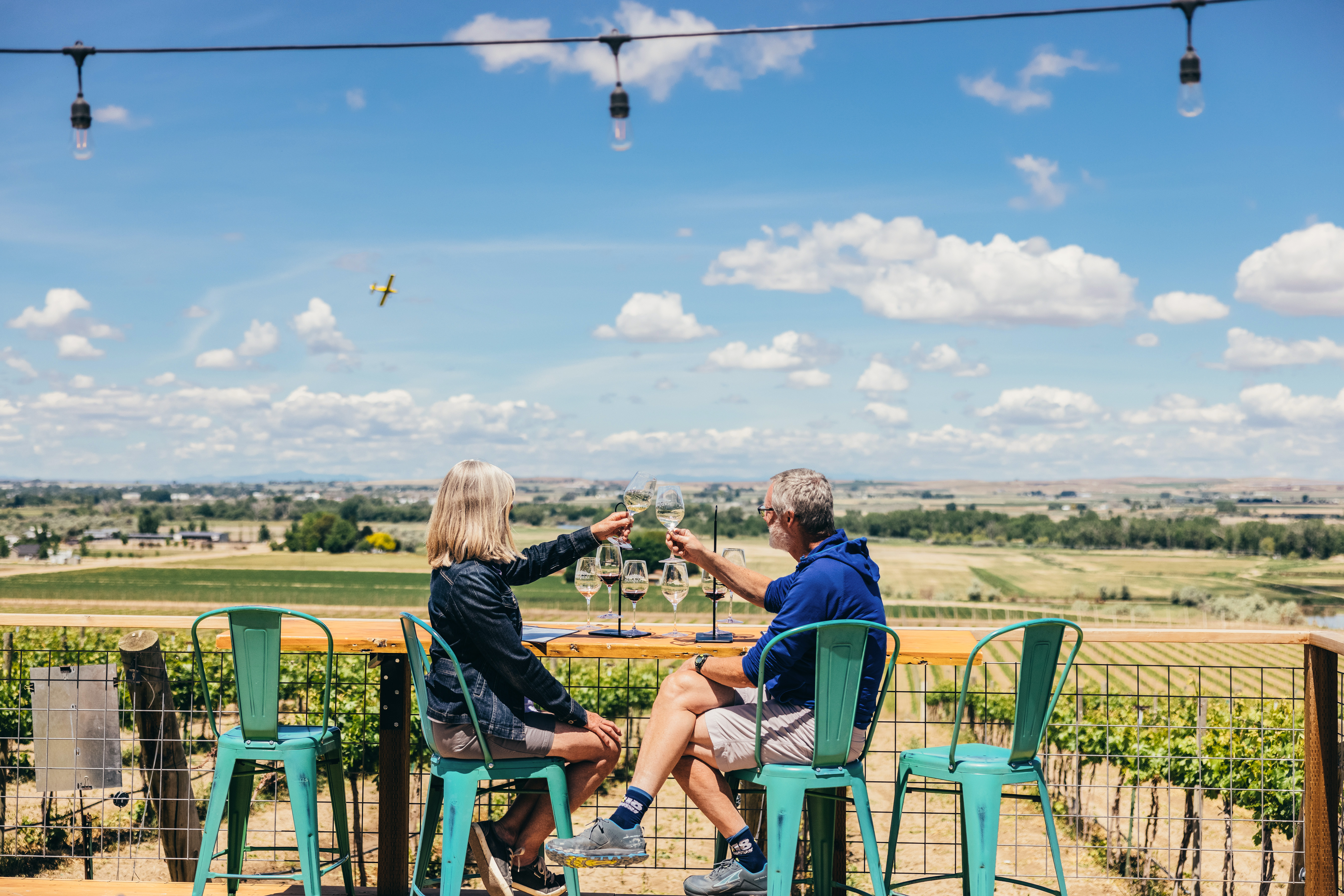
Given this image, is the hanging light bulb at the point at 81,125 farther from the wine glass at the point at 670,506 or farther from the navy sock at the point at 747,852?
the navy sock at the point at 747,852

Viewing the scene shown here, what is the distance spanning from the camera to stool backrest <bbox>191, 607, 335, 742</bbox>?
2965 mm

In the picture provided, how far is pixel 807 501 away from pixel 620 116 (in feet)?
5.34

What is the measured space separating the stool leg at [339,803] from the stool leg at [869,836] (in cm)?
154

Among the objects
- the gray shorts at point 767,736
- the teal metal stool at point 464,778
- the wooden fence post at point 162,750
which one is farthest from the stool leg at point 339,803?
the gray shorts at point 767,736

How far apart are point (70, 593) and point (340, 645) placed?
95887 millimetres

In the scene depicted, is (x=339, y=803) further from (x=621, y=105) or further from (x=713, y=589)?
(x=621, y=105)

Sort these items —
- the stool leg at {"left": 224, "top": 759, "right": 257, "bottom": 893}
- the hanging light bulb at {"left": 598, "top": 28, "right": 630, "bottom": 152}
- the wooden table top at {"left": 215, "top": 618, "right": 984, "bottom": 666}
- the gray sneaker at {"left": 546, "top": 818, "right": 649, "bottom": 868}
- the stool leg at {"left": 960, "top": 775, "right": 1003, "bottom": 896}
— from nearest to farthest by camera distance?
the gray sneaker at {"left": 546, "top": 818, "right": 649, "bottom": 868} → the stool leg at {"left": 960, "top": 775, "right": 1003, "bottom": 896} → the wooden table top at {"left": 215, "top": 618, "right": 984, "bottom": 666} → the stool leg at {"left": 224, "top": 759, "right": 257, "bottom": 893} → the hanging light bulb at {"left": 598, "top": 28, "right": 630, "bottom": 152}

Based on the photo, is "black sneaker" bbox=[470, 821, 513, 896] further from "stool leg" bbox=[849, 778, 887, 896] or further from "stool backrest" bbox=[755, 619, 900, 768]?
"stool leg" bbox=[849, 778, 887, 896]

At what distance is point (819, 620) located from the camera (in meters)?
2.84

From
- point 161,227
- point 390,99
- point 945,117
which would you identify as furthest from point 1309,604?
point 161,227

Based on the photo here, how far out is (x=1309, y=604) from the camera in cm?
9625

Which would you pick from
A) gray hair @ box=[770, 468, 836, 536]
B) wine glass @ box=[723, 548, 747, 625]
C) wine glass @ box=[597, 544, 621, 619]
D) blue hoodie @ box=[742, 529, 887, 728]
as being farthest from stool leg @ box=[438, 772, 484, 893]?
gray hair @ box=[770, 468, 836, 536]

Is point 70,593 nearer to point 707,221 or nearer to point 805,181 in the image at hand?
point 707,221

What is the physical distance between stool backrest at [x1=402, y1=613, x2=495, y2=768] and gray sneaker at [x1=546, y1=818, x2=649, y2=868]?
1.02 ft
